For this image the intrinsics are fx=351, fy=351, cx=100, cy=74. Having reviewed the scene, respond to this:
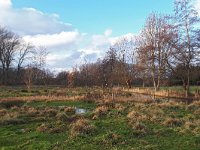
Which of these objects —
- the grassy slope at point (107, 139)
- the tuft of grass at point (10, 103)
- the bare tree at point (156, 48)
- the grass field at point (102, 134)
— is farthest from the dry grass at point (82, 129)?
the bare tree at point (156, 48)

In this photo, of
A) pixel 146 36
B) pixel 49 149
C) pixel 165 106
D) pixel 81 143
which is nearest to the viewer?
pixel 49 149

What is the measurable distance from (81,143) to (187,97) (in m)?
32.9

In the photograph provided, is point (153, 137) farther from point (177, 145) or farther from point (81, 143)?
point (81, 143)

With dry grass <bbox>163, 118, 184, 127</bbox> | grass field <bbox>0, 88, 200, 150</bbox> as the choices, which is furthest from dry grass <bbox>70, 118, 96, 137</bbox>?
dry grass <bbox>163, 118, 184, 127</bbox>

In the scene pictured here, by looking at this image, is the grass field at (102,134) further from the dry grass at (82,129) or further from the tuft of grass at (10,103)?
the tuft of grass at (10,103)

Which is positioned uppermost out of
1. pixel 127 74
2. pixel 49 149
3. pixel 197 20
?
pixel 197 20

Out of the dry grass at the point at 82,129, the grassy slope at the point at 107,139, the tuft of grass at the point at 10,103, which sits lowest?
the grassy slope at the point at 107,139

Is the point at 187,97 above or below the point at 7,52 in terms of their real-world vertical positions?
below

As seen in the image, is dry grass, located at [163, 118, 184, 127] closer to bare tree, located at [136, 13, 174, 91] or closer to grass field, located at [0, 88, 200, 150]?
grass field, located at [0, 88, 200, 150]

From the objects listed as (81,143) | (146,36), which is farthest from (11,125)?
(146,36)

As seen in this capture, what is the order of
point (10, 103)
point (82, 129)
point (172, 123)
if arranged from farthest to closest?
1. point (10, 103)
2. point (172, 123)
3. point (82, 129)

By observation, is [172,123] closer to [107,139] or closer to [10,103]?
[107,139]

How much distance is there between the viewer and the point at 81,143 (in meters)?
13.2

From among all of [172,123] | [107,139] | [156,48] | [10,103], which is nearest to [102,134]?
[107,139]
